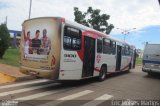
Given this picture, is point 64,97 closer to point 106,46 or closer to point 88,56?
point 88,56

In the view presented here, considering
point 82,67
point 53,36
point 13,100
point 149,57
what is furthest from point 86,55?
point 149,57

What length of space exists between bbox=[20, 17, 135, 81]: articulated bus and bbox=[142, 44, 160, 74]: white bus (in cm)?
740

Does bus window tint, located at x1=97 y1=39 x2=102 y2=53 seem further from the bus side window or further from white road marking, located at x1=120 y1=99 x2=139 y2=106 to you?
white road marking, located at x1=120 y1=99 x2=139 y2=106

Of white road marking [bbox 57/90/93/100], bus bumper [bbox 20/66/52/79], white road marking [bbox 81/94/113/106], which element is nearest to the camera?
white road marking [bbox 81/94/113/106]

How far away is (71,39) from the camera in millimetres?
10727

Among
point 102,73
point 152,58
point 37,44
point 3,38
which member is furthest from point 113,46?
point 3,38

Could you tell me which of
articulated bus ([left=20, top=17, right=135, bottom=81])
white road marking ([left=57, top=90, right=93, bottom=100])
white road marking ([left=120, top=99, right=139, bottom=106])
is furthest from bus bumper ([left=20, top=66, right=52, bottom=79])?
white road marking ([left=120, top=99, right=139, bottom=106])

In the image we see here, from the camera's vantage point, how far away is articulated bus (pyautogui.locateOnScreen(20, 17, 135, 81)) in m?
10.0

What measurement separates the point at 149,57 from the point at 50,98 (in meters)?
12.3

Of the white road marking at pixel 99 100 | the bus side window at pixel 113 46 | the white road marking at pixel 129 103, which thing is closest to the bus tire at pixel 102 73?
the bus side window at pixel 113 46

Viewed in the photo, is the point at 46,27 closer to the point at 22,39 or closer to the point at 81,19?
the point at 22,39

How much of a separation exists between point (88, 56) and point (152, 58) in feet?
27.6

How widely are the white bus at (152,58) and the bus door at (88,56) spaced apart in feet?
25.2

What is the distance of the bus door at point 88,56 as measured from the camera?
39.3 feet
